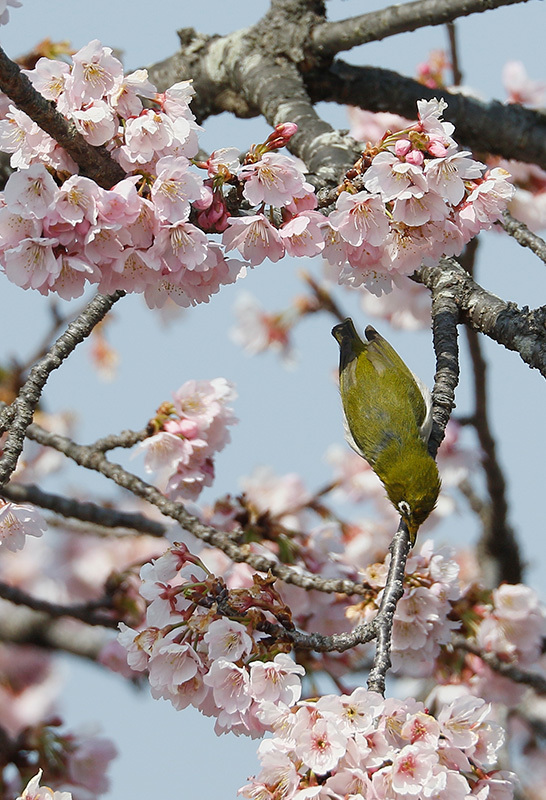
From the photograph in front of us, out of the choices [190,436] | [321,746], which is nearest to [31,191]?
[321,746]

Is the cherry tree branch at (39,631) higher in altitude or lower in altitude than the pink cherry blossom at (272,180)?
lower

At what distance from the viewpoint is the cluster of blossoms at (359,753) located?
62.1 inches

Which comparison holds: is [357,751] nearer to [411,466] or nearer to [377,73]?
[411,466]

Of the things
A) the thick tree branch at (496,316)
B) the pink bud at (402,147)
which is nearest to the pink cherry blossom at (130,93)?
the pink bud at (402,147)

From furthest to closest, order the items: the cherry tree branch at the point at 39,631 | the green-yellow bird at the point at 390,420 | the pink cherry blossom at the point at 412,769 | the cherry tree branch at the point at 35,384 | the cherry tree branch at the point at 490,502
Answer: the cherry tree branch at the point at 490,502
the cherry tree branch at the point at 39,631
the green-yellow bird at the point at 390,420
the cherry tree branch at the point at 35,384
the pink cherry blossom at the point at 412,769

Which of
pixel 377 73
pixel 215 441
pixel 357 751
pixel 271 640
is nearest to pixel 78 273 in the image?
pixel 271 640

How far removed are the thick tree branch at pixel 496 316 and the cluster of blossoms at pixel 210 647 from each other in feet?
2.82

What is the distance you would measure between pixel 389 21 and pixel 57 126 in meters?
2.21

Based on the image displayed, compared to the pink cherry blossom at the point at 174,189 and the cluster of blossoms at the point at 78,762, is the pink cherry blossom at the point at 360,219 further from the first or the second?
the cluster of blossoms at the point at 78,762

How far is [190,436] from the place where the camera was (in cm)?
334

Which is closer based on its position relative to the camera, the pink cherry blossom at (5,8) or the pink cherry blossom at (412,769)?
the pink cherry blossom at (412,769)

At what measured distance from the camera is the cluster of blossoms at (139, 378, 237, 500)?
3297 millimetres

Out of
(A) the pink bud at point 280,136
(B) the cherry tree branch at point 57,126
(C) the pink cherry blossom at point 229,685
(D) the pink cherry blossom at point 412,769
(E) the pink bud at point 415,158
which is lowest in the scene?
(D) the pink cherry blossom at point 412,769

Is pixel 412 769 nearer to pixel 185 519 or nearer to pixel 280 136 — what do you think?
pixel 280 136
